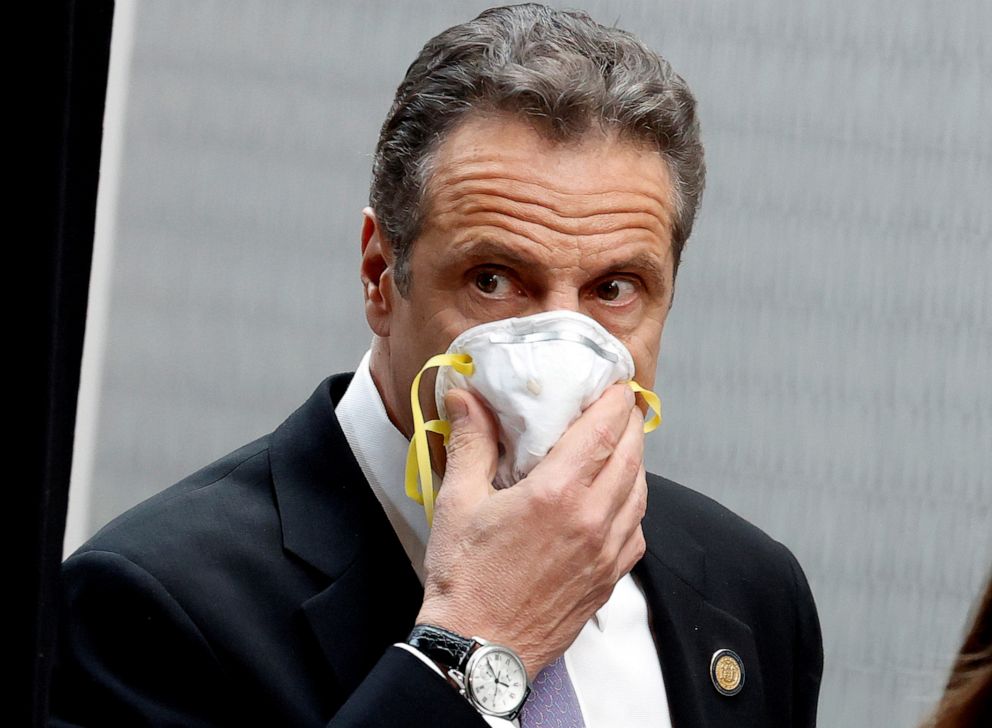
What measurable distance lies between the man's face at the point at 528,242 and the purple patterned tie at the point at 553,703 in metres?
0.38

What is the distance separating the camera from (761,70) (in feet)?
9.91

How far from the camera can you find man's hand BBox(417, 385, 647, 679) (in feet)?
5.16

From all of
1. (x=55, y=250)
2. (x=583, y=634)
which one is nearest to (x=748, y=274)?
(x=583, y=634)

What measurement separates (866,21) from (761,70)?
0.26 m

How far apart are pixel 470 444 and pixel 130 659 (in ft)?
1.58

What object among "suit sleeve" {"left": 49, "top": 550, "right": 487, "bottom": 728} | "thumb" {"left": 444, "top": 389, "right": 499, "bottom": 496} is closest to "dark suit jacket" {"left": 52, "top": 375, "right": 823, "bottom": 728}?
"suit sleeve" {"left": 49, "top": 550, "right": 487, "bottom": 728}

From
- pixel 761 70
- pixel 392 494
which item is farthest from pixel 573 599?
pixel 761 70

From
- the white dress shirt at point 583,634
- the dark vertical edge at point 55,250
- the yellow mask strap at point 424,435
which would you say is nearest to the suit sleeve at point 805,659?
A: the white dress shirt at point 583,634

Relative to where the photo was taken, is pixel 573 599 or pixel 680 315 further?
pixel 680 315

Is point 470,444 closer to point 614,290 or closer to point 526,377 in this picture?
point 526,377

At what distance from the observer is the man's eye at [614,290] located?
1849mm

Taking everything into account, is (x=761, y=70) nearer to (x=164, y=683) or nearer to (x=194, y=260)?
(x=194, y=260)

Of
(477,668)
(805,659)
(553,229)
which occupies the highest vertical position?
(553,229)

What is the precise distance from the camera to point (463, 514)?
1612 millimetres
